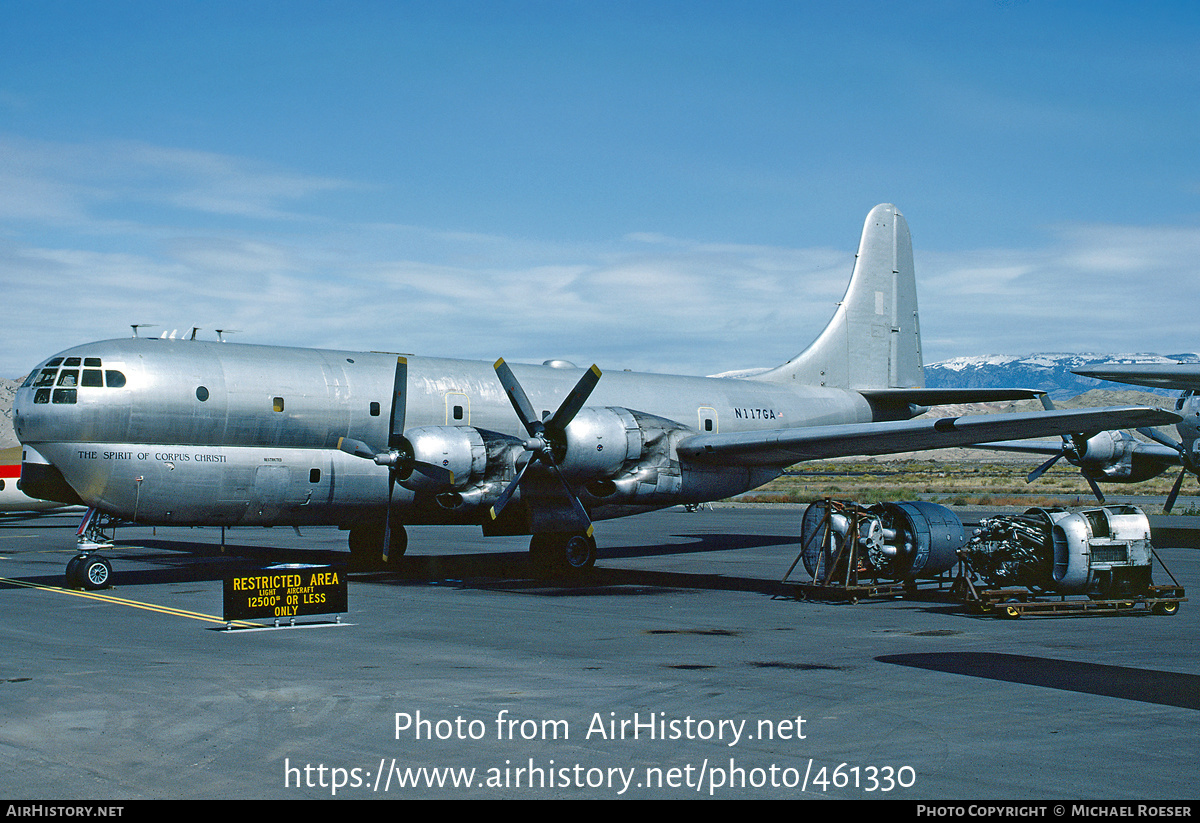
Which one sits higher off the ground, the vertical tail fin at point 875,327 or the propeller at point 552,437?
the vertical tail fin at point 875,327

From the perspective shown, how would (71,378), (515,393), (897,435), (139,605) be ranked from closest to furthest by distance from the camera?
(139,605) → (71,378) → (515,393) → (897,435)

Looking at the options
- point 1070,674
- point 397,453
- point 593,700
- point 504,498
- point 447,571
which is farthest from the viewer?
point 447,571

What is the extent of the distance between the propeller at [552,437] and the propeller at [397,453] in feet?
5.03

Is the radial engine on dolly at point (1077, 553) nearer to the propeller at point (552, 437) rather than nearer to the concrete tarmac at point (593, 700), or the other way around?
the concrete tarmac at point (593, 700)

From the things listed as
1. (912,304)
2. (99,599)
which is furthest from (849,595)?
(912,304)

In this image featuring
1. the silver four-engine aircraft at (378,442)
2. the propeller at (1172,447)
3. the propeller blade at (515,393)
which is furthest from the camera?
the propeller at (1172,447)

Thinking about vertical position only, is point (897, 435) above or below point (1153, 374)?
below

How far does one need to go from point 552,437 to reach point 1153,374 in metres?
17.4

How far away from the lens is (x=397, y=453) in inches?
903

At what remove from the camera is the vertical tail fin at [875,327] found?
35.6m

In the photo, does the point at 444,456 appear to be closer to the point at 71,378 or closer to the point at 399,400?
the point at 399,400

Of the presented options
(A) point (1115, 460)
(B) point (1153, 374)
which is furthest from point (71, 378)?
(A) point (1115, 460)

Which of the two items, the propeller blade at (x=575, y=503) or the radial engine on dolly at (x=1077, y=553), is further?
the propeller blade at (x=575, y=503)

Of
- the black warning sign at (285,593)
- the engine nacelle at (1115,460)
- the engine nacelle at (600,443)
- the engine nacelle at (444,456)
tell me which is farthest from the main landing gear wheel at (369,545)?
the engine nacelle at (1115,460)
